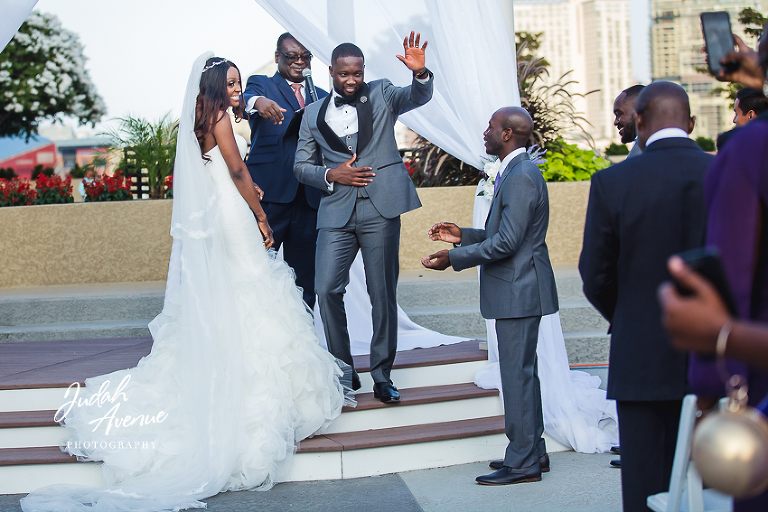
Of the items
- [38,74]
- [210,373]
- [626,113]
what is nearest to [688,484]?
[210,373]

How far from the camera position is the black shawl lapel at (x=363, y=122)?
4.31 metres

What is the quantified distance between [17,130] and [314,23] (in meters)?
15.5

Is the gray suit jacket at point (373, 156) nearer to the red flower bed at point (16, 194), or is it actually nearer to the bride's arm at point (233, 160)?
the bride's arm at point (233, 160)

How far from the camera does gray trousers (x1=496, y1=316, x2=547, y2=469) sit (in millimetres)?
3799

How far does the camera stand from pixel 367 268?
14.2 ft

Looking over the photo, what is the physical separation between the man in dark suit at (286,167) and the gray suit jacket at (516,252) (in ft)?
5.41

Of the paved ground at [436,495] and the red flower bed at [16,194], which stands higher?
the red flower bed at [16,194]

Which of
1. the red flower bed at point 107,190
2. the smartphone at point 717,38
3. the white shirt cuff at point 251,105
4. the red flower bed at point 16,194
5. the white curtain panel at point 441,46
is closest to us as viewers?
the smartphone at point 717,38

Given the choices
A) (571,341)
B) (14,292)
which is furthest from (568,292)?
(14,292)

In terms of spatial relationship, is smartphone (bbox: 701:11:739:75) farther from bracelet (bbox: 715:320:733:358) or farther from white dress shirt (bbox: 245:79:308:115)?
white dress shirt (bbox: 245:79:308:115)

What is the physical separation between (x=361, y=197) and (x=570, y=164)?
15.4 ft

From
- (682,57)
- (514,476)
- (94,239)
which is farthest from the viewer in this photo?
(682,57)

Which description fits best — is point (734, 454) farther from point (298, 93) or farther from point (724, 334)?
point (298, 93)

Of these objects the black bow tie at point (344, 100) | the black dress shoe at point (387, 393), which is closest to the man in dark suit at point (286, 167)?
the black bow tie at point (344, 100)
